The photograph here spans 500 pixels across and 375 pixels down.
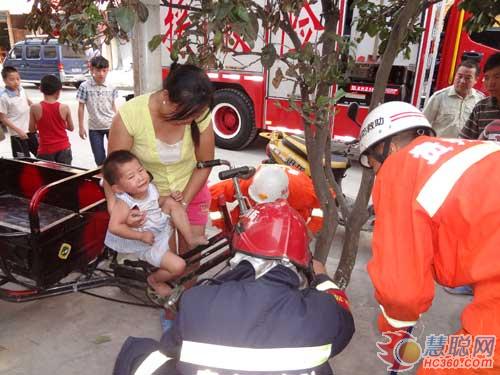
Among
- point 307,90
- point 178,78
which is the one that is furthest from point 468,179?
point 178,78

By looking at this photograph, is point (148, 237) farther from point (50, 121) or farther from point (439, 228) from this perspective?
point (50, 121)

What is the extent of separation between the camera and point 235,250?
1.51 m

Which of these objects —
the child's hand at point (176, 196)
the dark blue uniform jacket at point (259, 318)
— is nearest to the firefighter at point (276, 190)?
the child's hand at point (176, 196)

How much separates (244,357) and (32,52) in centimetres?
1807

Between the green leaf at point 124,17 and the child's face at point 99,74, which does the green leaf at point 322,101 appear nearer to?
the green leaf at point 124,17

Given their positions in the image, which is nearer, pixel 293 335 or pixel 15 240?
pixel 293 335

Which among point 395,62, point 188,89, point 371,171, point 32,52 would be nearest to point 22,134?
point 188,89

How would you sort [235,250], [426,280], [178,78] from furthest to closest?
[178,78]
[235,250]
[426,280]

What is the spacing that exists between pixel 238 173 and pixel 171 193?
426 millimetres

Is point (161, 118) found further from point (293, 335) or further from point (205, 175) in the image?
point (293, 335)

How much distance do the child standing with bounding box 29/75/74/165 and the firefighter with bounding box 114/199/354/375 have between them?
11.7ft

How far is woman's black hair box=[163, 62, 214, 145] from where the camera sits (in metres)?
2.06

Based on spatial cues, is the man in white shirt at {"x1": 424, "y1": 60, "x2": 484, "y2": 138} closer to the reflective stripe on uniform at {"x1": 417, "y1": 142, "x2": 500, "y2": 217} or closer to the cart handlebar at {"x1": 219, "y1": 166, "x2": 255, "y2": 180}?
the cart handlebar at {"x1": 219, "y1": 166, "x2": 255, "y2": 180}

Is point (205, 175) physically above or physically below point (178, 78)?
below
